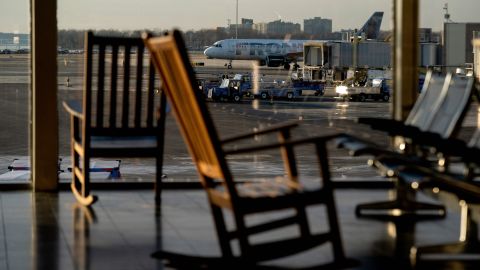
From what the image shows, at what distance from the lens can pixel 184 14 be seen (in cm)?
580

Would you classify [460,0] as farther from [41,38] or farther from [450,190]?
[450,190]

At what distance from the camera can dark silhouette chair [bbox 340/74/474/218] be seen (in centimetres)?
380

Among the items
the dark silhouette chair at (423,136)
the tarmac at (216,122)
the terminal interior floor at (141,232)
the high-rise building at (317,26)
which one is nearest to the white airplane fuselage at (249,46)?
the tarmac at (216,122)

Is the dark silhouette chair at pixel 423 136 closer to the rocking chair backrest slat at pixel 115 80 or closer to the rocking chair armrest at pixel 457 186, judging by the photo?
the rocking chair armrest at pixel 457 186

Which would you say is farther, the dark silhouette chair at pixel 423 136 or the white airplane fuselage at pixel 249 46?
the white airplane fuselage at pixel 249 46

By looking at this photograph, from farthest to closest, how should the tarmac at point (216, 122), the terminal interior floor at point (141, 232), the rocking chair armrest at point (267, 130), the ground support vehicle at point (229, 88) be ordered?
1. the ground support vehicle at point (229, 88)
2. the tarmac at point (216, 122)
3. the rocking chair armrest at point (267, 130)
4. the terminal interior floor at point (141, 232)

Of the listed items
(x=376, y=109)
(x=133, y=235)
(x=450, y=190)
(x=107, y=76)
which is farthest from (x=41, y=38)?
(x=376, y=109)

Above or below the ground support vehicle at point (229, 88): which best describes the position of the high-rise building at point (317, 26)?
above

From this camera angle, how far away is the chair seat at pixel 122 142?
500 cm

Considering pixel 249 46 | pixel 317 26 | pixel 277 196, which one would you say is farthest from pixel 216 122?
pixel 249 46

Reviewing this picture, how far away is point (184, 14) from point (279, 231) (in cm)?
181

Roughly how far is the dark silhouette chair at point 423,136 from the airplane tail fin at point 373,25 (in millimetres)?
1130

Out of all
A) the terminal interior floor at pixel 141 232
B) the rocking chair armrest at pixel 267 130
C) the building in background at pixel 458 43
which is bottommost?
the terminal interior floor at pixel 141 232

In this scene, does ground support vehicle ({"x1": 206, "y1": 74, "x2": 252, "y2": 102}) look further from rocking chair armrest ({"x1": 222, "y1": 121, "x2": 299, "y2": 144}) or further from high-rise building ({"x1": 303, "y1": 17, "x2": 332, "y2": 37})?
rocking chair armrest ({"x1": 222, "y1": 121, "x2": 299, "y2": 144})
